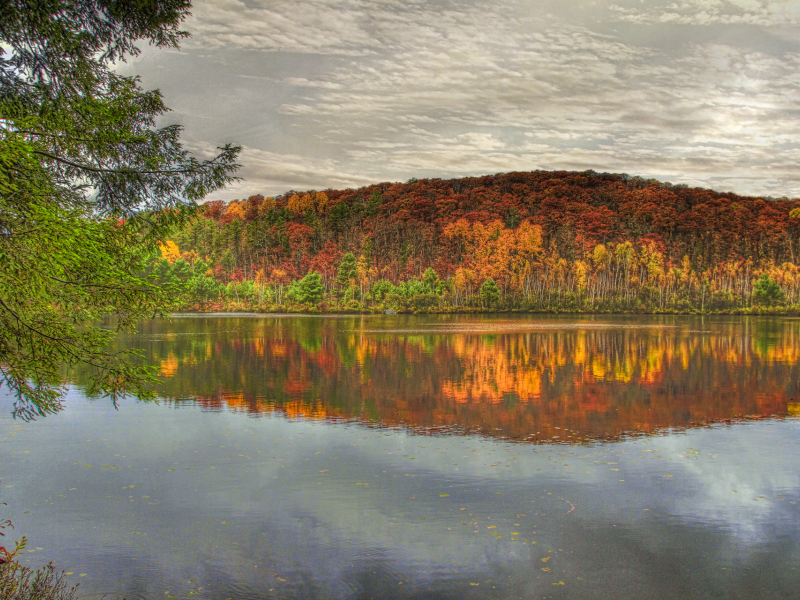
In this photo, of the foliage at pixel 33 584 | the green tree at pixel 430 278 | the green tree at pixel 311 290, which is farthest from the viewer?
the green tree at pixel 430 278

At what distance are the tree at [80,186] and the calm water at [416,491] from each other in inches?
66.0

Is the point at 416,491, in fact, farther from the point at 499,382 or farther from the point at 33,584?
the point at 499,382

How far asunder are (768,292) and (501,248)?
35243 millimetres

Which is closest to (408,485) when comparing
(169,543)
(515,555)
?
(515,555)

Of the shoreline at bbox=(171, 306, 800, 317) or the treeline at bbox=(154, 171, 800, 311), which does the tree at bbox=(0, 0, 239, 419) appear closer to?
the treeline at bbox=(154, 171, 800, 311)

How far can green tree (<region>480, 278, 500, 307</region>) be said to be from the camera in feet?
269

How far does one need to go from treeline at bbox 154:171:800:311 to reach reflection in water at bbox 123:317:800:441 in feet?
166

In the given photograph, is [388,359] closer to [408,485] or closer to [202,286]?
[408,485]

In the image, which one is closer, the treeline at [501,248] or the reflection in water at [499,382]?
the reflection in water at [499,382]

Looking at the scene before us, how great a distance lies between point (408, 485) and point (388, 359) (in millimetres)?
15949

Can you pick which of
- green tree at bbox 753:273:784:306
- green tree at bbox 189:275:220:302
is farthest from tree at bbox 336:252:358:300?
green tree at bbox 753:273:784:306

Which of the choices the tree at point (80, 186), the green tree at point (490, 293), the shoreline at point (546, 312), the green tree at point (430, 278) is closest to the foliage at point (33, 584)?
the tree at point (80, 186)

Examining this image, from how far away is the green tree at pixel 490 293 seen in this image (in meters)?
82.0

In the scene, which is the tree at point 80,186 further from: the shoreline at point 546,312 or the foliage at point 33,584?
the shoreline at point 546,312
